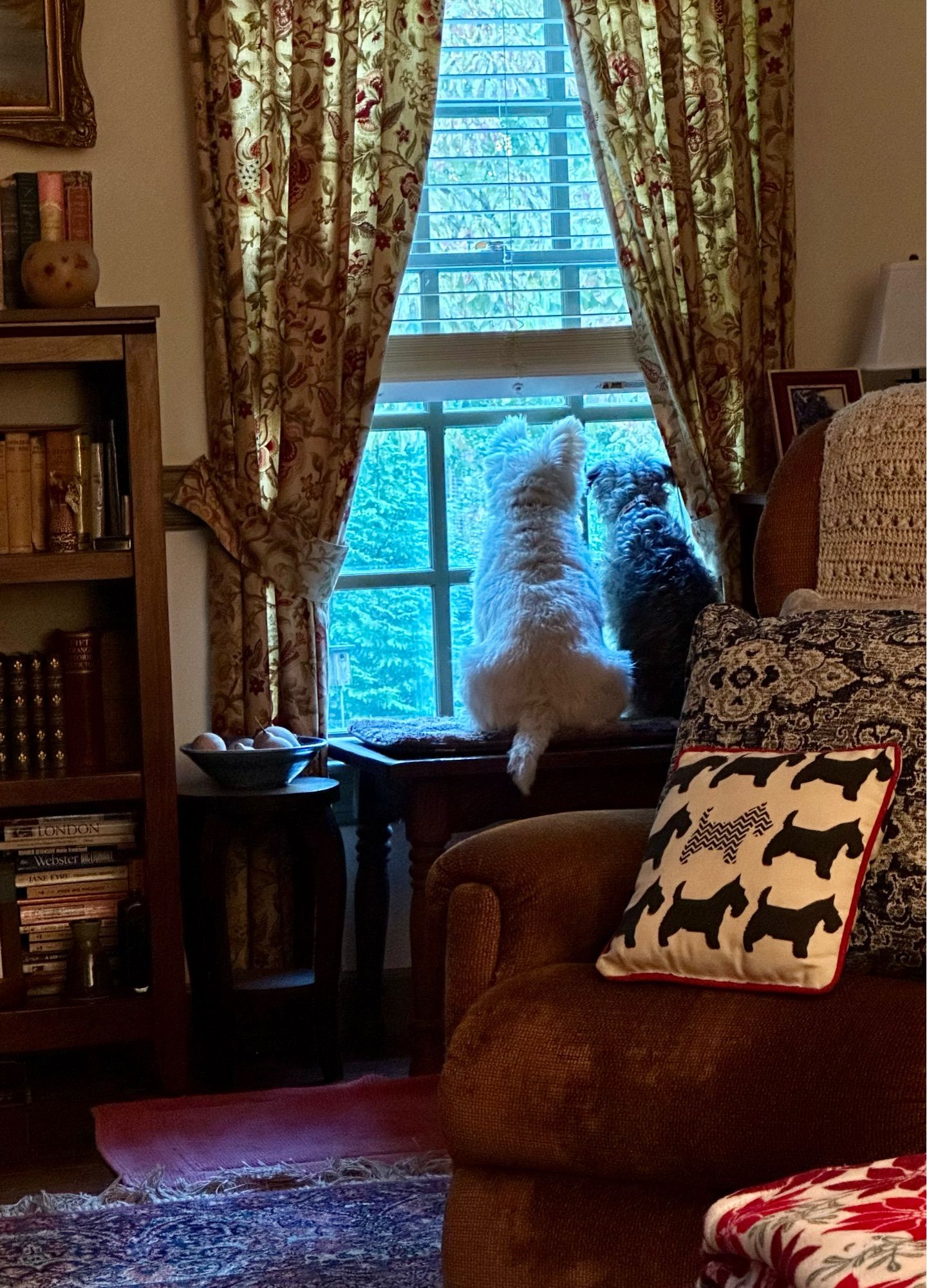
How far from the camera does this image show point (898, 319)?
3.07 metres

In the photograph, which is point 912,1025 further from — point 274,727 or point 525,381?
point 525,381

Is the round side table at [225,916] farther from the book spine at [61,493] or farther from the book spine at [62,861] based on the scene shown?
the book spine at [61,493]

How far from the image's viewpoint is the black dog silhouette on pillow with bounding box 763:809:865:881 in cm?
168

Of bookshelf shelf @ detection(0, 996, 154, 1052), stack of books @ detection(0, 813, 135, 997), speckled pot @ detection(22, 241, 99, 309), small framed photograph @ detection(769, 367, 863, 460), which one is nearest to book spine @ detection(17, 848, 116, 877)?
stack of books @ detection(0, 813, 135, 997)

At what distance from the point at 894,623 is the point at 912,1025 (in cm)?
67

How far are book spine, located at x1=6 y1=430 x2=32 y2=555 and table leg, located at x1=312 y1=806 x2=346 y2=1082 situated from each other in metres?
0.78

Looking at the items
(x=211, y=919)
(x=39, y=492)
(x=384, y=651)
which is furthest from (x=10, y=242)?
(x=211, y=919)

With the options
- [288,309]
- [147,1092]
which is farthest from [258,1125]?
[288,309]

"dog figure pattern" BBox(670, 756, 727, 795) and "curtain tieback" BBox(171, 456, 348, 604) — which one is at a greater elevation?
"curtain tieback" BBox(171, 456, 348, 604)

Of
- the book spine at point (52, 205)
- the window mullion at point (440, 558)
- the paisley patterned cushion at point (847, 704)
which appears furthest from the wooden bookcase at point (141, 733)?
the paisley patterned cushion at point (847, 704)

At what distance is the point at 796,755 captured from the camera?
182 centimetres

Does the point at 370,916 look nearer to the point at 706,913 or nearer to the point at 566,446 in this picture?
the point at 566,446

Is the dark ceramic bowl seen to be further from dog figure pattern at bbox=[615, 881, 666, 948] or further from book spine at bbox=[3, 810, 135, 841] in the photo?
dog figure pattern at bbox=[615, 881, 666, 948]

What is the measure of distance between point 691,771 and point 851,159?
78.8 inches
